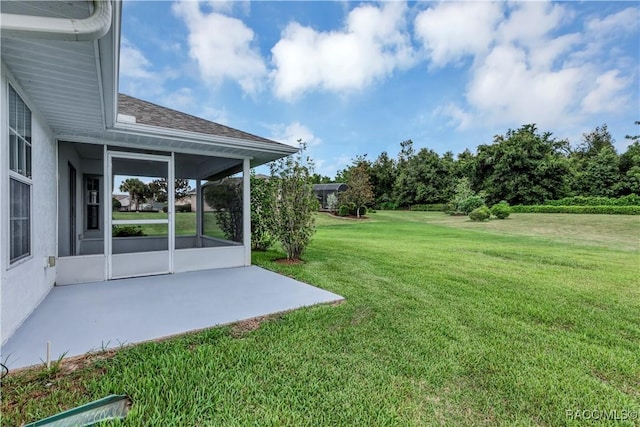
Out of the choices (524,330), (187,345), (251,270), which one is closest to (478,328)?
(524,330)

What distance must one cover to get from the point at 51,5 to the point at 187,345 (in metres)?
3.13

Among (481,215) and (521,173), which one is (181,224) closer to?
(481,215)

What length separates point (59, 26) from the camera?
6.69 ft

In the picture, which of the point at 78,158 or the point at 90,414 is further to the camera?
the point at 78,158

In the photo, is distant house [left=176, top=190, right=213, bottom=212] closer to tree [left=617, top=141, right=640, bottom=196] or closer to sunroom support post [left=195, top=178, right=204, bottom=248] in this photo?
sunroom support post [left=195, top=178, right=204, bottom=248]

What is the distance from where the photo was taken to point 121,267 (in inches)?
227

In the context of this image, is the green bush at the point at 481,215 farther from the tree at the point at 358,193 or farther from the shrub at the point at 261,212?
the shrub at the point at 261,212

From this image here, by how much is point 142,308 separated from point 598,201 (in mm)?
33795

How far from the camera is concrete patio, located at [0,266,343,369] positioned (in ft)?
10.2

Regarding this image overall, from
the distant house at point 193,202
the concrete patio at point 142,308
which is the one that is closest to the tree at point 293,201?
the concrete patio at point 142,308

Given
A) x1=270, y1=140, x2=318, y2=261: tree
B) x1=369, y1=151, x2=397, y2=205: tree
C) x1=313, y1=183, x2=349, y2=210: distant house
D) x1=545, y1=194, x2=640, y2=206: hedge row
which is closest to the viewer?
x1=270, y1=140, x2=318, y2=261: tree

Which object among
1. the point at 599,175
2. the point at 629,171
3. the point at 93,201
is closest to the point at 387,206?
the point at 599,175

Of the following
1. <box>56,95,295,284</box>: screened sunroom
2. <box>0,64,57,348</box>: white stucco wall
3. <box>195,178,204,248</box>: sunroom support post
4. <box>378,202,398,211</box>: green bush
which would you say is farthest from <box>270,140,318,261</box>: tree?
<box>378,202,398,211</box>: green bush

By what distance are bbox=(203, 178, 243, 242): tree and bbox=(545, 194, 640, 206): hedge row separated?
30778 mm
